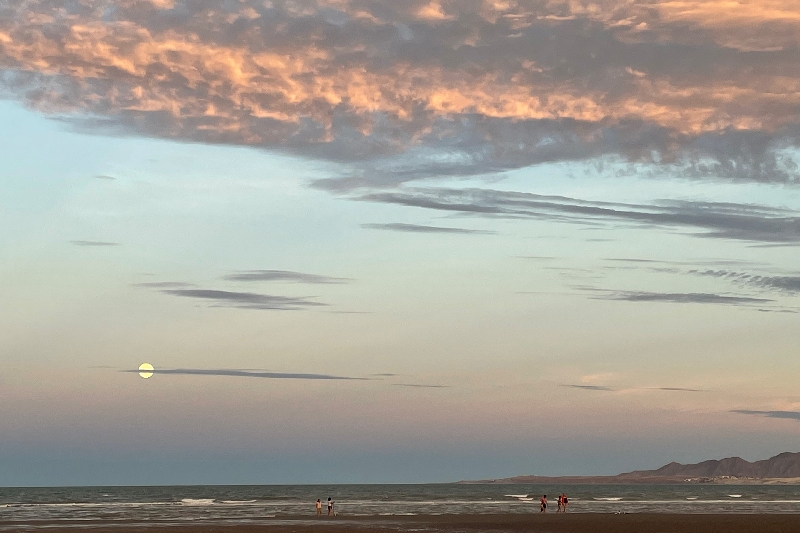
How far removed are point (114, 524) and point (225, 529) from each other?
14023 mm

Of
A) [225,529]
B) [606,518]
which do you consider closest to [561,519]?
[606,518]

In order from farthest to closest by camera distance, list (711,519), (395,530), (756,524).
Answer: (711,519) < (756,524) < (395,530)

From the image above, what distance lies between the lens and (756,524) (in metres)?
67.2

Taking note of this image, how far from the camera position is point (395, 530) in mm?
62812

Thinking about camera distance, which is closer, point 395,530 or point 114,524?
point 395,530

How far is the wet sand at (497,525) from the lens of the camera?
63250 millimetres

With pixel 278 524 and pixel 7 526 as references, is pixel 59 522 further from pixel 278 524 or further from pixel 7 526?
pixel 278 524

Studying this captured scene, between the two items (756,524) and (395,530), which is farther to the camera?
(756,524)

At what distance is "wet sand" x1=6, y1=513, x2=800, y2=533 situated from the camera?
63250mm

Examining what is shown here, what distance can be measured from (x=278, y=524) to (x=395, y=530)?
12.6 meters

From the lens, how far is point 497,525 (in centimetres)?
6838

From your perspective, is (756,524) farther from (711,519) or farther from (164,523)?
(164,523)

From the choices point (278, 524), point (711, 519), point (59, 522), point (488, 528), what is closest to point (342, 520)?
point (278, 524)

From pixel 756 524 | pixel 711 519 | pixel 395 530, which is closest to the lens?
pixel 395 530
